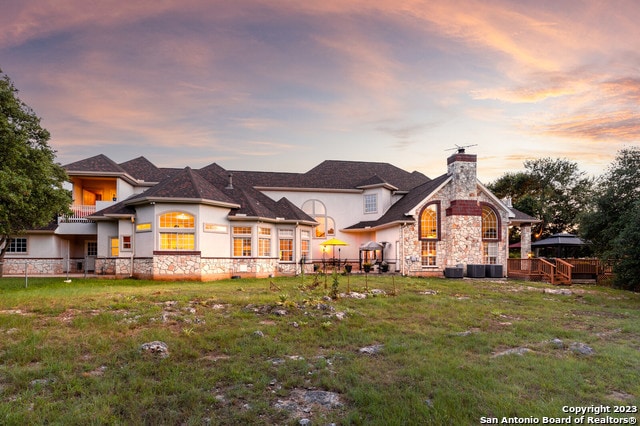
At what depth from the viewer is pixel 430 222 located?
25578 millimetres

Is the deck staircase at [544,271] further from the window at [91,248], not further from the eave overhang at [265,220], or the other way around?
the window at [91,248]

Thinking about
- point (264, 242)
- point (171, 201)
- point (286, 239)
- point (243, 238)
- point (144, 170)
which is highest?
point (144, 170)

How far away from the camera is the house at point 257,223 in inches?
808

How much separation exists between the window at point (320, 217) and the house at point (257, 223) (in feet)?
0.28

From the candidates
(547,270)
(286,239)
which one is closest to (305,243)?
(286,239)

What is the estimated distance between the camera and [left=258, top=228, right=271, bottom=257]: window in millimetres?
23109

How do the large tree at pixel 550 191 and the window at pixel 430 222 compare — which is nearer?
the window at pixel 430 222

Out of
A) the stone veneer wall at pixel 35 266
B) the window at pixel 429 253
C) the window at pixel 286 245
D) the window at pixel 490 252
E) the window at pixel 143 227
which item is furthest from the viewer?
the window at pixel 490 252

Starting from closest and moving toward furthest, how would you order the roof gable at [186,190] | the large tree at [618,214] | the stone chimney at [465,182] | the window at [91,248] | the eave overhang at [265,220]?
the large tree at [618,214] → the roof gable at [186,190] → the eave overhang at [265,220] → the stone chimney at [465,182] → the window at [91,248]

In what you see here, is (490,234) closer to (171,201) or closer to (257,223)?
(257,223)

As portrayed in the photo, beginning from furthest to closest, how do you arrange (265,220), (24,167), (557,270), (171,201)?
1. (557,270)
2. (265,220)
3. (171,201)
4. (24,167)

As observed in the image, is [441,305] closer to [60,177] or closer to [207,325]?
[207,325]

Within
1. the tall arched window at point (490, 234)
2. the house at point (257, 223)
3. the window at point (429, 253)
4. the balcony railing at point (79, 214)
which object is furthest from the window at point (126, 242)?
the tall arched window at point (490, 234)

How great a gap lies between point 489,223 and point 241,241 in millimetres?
17607
